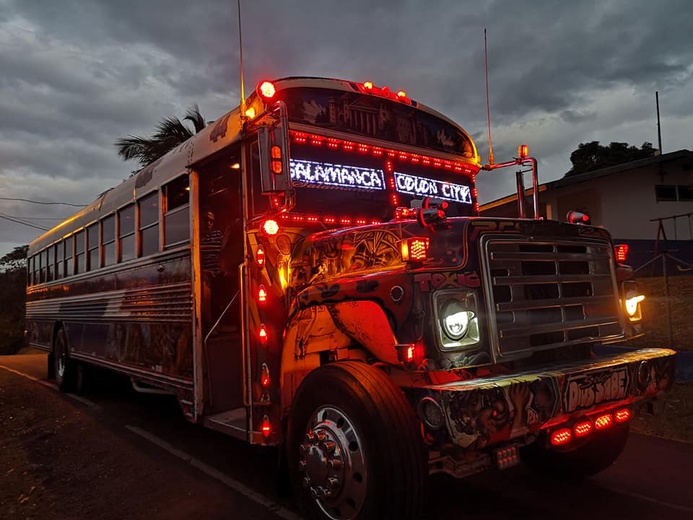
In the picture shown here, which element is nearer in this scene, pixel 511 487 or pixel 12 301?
pixel 511 487

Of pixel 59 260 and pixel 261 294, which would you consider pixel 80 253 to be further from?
pixel 261 294

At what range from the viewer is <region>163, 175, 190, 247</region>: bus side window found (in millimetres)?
4953

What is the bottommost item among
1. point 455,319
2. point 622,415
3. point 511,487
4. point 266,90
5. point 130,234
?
point 511,487

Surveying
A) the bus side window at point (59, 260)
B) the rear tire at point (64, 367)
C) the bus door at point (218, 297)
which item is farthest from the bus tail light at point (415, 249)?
the bus side window at point (59, 260)

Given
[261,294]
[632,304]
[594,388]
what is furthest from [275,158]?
[632,304]

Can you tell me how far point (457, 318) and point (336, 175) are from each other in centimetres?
175

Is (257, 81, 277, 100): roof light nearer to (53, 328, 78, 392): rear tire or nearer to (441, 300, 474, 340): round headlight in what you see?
(441, 300, 474, 340): round headlight

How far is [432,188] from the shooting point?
15.6 ft

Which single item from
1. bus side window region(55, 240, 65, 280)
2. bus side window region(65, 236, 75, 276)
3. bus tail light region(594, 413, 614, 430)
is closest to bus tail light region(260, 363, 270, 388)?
bus tail light region(594, 413, 614, 430)

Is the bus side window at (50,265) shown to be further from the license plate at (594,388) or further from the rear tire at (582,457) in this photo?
the license plate at (594,388)

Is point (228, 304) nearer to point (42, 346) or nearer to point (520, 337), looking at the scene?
point (520, 337)

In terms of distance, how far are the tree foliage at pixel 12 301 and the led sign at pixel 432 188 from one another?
28912mm

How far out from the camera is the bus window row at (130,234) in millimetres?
5137

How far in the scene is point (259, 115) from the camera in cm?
384
